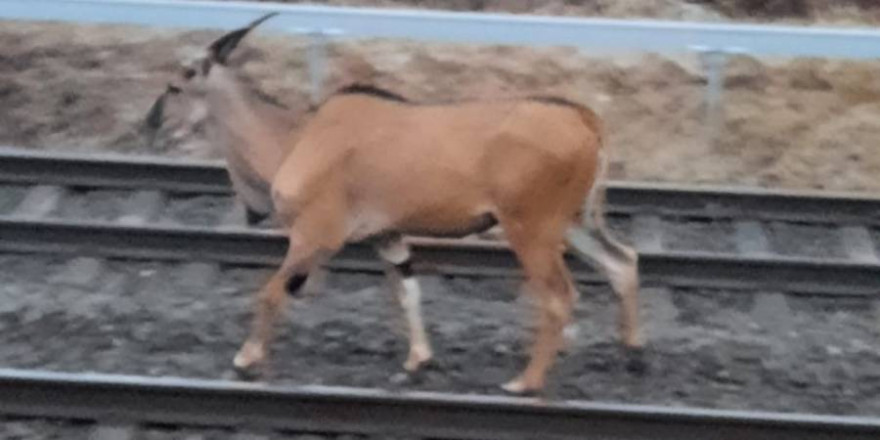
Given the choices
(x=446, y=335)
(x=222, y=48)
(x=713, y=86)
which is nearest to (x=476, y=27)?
(x=713, y=86)

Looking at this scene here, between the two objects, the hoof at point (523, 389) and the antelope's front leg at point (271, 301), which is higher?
the antelope's front leg at point (271, 301)

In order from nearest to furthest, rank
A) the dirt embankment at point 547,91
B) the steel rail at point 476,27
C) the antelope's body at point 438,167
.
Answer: the antelope's body at point 438,167
the steel rail at point 476,27
the dirt embankment at point 547,91

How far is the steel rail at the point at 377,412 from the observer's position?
7512 mm

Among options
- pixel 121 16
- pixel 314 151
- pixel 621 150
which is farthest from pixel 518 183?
pixel 121 16

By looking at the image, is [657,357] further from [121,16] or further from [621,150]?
[121,16]

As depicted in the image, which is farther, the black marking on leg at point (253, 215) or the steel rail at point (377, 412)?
the black marking on leg at point (253, 215)

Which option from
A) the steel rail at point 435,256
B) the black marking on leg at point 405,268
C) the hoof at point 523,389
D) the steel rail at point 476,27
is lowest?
the steel rail at point 435,256

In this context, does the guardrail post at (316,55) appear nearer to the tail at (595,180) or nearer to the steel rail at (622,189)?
the steel rail at (622,189)

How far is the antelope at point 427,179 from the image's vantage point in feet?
25.1

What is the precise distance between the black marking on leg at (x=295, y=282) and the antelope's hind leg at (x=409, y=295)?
41 centimetres

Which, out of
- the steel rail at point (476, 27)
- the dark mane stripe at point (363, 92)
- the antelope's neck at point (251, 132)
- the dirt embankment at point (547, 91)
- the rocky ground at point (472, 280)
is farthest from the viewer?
the dirt embankment at point (547, 91)

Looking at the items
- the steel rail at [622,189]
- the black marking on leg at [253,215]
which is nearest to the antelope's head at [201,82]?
the black marking on leg at [253,215]

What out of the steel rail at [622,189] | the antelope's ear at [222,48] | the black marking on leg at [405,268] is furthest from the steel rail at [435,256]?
the antelope's ear at [222,48]

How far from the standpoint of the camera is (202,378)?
8164 mm
